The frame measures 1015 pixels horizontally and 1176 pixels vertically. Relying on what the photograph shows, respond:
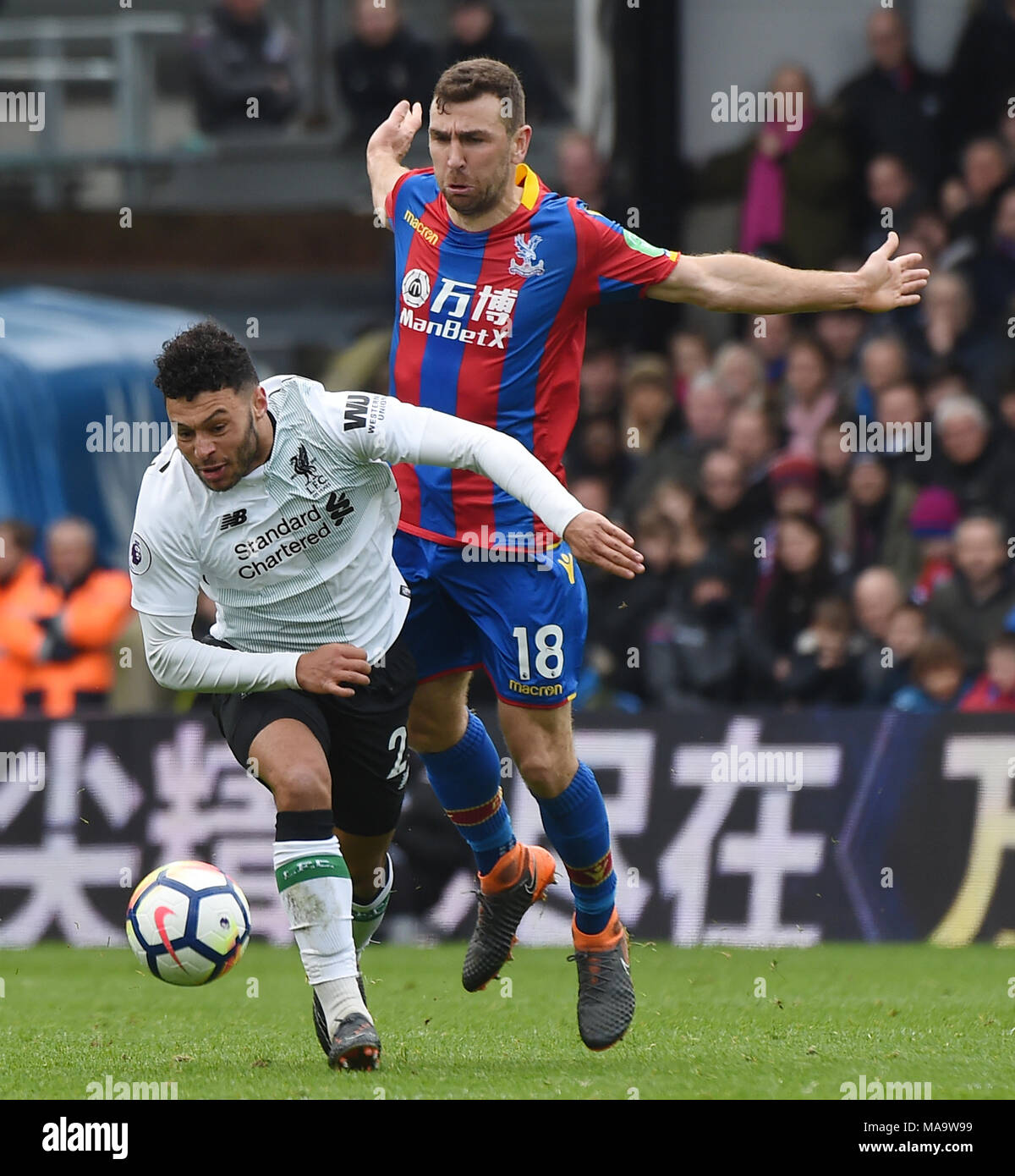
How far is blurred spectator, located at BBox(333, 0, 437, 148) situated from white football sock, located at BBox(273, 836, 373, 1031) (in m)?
8.51

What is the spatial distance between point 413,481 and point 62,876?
→ 4.15 meters

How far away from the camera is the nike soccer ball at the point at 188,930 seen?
5719mm

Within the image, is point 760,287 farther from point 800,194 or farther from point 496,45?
point 496,45

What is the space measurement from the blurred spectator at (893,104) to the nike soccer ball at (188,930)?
317 inches

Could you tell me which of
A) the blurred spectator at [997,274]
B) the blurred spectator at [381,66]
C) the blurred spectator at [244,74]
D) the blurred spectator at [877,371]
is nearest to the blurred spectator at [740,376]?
the blurred spectator at [877,371]

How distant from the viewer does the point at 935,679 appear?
1009cm

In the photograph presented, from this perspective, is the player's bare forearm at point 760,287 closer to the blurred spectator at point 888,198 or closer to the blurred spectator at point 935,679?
the blurred spectator at point 935,679

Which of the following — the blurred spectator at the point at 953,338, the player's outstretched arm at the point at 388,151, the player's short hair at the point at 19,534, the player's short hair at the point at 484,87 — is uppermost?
the player's short hair at the point at 484,87

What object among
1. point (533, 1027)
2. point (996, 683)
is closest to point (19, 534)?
point (996, 683)

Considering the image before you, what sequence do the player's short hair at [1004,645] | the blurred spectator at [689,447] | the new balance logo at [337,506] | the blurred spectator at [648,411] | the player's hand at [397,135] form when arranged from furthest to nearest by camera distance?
the blurred spectator at [648,411], the blurred spectator at [689,447], the player's short hair at [1004,645], the player's hand at [397,135], the new balance logo at [337,506]

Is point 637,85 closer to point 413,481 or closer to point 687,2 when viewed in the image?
point 687,2

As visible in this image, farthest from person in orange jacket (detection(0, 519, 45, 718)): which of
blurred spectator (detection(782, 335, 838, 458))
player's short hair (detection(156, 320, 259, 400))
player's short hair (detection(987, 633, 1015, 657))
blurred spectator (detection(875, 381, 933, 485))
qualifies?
player's short hair (detection(156, 320, 259, 400))

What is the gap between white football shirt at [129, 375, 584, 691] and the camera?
227 inches

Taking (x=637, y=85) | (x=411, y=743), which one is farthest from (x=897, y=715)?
(x=637, y=85)
